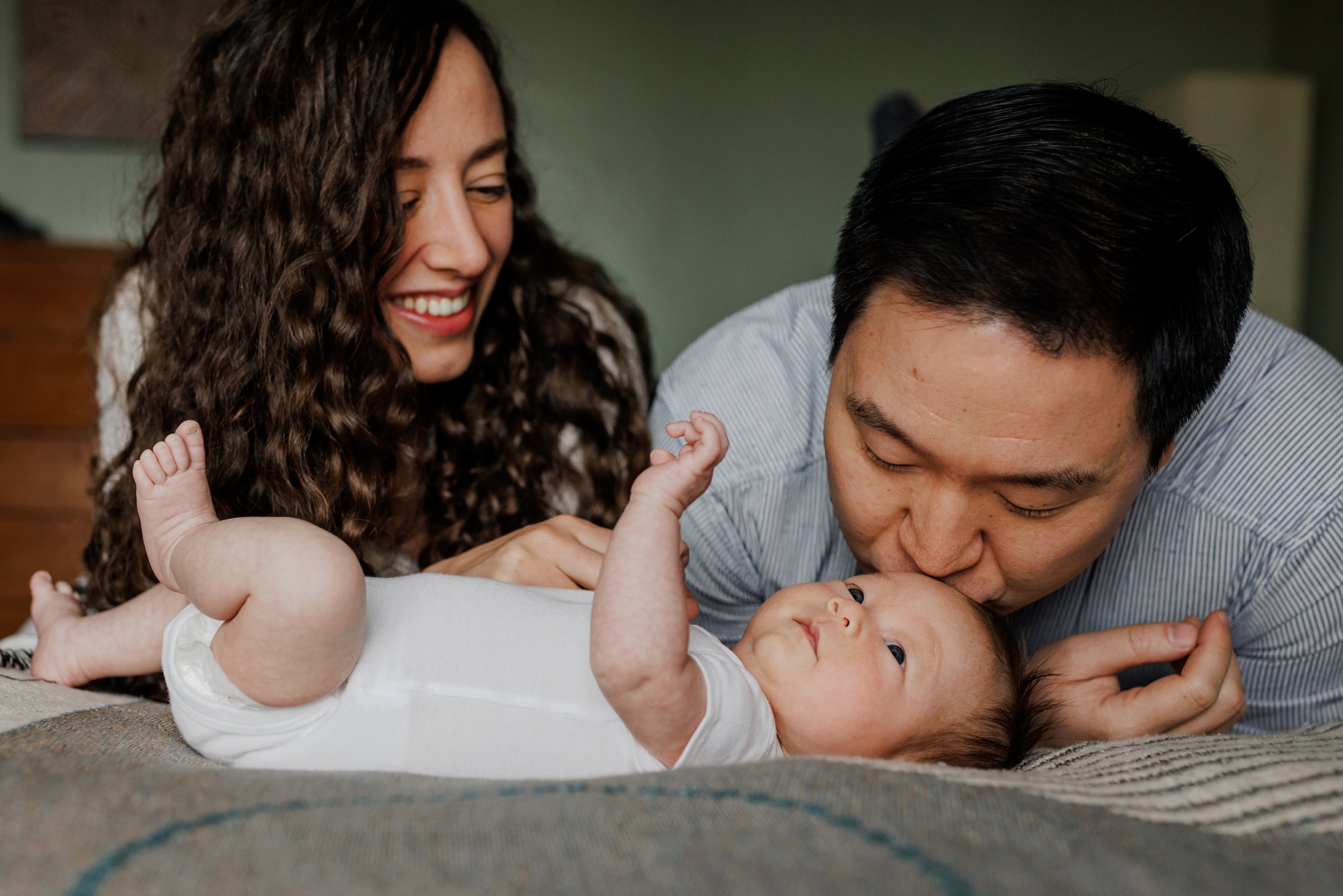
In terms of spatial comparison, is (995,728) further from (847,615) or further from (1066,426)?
(1066,426)

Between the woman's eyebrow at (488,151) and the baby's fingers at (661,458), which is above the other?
the woman's eyebrow at (488,151)

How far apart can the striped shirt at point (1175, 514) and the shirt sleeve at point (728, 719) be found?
0.38 m

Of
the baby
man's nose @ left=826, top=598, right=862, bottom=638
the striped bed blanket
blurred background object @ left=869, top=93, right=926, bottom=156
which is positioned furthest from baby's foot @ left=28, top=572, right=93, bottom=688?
Result: blurred background object @ left=869, top=93, right=926, bottom=156

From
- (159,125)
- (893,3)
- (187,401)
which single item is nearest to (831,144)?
(893,3)

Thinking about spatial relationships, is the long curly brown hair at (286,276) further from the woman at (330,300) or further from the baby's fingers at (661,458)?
the baby's fingers at (661,458)

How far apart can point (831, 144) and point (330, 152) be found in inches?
132

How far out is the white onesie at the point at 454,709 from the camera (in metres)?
1.00

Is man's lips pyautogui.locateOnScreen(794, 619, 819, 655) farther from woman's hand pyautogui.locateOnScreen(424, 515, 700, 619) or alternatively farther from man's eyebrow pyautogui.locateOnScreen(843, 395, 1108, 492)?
man's eyebrow pyautogui.locateOnScreen(843, 395, 1108, 492)

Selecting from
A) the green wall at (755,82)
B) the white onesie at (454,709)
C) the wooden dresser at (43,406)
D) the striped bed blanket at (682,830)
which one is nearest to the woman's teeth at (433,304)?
the white onesie at (454,709)

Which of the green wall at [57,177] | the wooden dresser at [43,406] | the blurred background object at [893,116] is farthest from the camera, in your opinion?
the green wall at [57,177]

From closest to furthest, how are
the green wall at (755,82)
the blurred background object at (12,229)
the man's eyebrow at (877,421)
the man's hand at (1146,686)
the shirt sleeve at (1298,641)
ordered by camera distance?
the man's eyebrow at (877,421)
the man's hand at (1146,686)
the shirt sleeve at (1298,641)
the blurred background object at (12,229)
the green wall at (755,82)

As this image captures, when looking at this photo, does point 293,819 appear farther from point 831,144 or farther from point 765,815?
point 831,144

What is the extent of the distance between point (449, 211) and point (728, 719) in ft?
2.89

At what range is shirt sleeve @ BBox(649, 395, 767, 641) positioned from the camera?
57.3 inches
